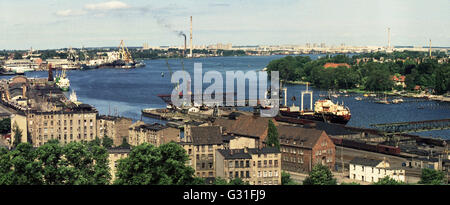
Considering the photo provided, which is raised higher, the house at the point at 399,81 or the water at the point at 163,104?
the house at the point at 399,81

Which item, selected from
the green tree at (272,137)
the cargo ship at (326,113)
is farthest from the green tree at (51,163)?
the cargo ship at (326,113)

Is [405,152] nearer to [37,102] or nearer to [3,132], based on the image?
[3,132]

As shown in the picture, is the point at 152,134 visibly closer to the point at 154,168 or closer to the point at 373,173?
the point at 373,173

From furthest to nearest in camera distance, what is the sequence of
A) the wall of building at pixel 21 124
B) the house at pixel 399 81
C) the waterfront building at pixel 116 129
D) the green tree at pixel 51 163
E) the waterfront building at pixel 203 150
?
the house at pixel 399 81 → the waterfront building at pixel 116 129 → the wall of building at pixel 21 124 → the waterfront building at pixel 203 150 → the green tree at pixel 51 163

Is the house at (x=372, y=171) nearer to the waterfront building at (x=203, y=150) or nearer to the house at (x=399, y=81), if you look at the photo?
the waterfront building at (x=203, y=150)

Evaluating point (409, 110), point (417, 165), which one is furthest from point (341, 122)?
point (417, 165)
